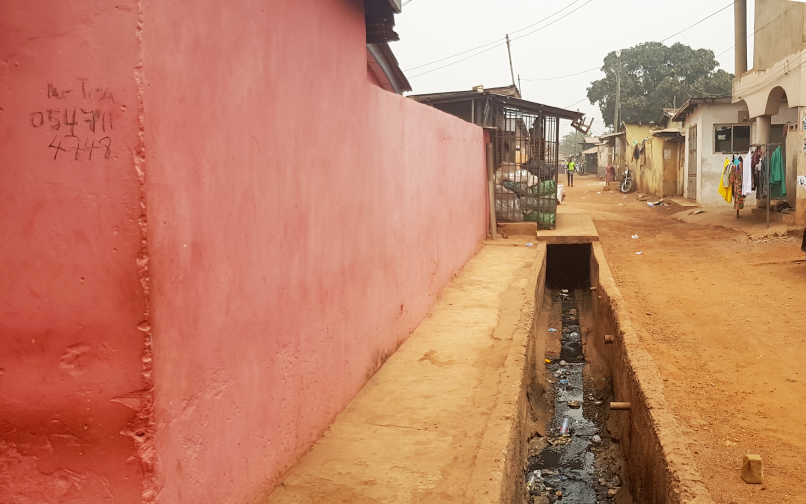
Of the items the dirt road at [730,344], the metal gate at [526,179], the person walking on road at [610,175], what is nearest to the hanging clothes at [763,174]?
the dirt road at [730,344]

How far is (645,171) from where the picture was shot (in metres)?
29.2

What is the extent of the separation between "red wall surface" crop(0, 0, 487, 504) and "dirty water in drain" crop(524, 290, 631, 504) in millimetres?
2421

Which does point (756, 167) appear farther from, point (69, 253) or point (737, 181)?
point (69, 253)

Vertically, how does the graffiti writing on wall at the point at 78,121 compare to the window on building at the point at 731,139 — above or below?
below

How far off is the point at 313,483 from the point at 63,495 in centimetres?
140

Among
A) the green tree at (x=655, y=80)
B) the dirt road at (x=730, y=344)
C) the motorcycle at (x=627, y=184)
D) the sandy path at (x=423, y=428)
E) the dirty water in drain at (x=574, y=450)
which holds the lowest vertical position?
the dirty water in drain at (x=574, y=450)

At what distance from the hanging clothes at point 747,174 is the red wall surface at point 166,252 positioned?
12660 mm

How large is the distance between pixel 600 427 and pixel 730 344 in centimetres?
145

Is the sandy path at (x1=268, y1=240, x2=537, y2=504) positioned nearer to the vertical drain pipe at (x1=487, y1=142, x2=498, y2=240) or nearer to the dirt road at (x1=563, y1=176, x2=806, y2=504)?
the dirt road at (x1=563, y1=176, x2=806, y2=504)

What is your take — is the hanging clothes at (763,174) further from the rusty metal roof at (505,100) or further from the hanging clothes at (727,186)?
the rusty metal roof at (505,100)

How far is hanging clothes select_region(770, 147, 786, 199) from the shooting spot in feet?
43.7

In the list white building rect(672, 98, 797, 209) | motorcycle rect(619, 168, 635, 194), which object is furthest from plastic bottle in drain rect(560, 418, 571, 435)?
motorcycle rect(619, 168, 635, 194)

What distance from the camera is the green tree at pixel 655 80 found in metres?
42.7

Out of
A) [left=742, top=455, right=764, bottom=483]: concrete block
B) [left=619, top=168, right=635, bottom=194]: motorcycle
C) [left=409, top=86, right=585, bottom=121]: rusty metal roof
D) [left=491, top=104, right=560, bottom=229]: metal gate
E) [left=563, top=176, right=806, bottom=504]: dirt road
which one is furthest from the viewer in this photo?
[left=619, top=168, right=635, bottom=194]: motorcycle
